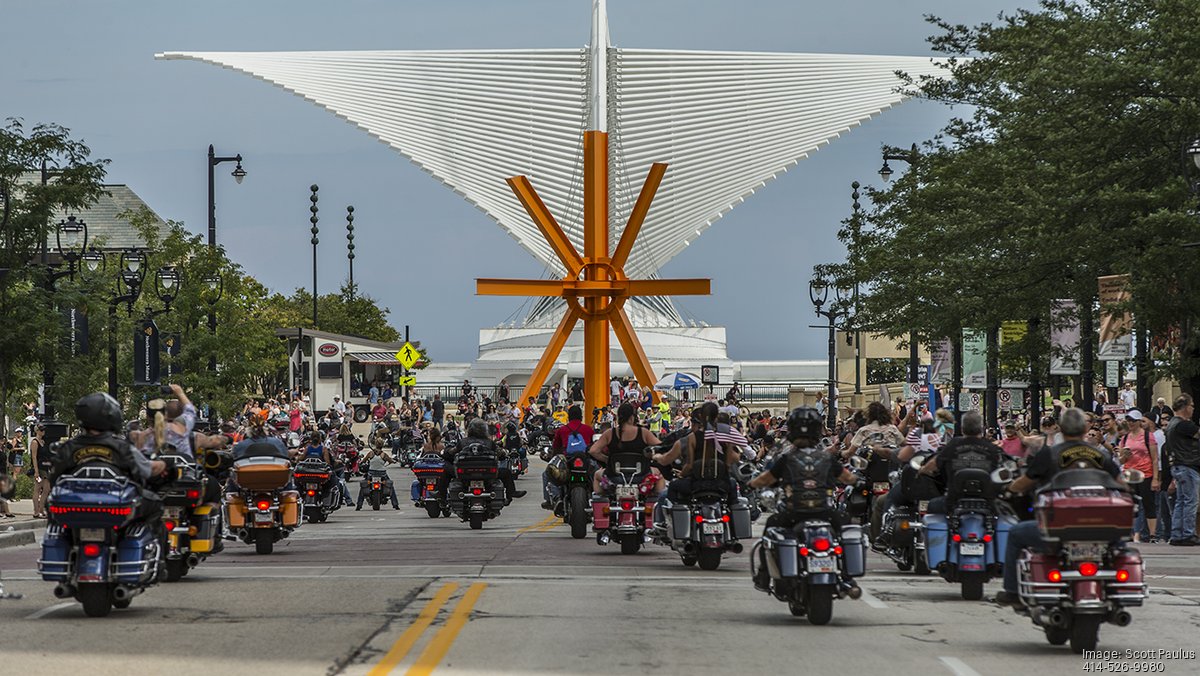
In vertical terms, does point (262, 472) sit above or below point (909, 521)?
above

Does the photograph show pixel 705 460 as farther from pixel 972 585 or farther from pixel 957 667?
pixel 957 667

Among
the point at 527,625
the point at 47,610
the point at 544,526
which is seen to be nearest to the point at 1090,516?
the point at 527,625

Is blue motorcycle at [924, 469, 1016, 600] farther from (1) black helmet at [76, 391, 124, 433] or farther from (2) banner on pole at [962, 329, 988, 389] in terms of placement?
(2) banner on pole at [962, 329, 988, 389]

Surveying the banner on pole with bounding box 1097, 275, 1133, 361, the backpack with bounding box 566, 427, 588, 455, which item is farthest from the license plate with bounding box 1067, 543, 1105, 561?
the banner on pole with bounding box 1097, 275, 1133, 361

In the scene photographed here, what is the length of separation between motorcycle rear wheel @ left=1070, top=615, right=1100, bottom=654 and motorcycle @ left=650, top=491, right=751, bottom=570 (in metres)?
6.20

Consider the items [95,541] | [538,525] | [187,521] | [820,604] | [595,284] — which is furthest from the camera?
[595,284]

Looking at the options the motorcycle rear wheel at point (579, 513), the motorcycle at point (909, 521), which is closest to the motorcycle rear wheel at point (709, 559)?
the motorcycle at point (909, 521)

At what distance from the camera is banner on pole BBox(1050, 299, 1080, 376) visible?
1266 inches

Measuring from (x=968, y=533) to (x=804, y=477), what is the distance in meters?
2.55

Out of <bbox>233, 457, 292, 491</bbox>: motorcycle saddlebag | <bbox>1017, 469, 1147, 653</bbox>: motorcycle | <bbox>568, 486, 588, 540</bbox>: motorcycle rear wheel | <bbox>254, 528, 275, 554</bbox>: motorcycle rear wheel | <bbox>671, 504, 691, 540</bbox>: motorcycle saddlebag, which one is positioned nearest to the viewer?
<bbox>1017, 469, 1147, 653</bbox>: motorcycle

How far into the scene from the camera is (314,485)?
28109 millimetres

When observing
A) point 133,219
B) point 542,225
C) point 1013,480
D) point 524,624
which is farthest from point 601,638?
point 542,225

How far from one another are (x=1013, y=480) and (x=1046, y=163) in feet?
64.0

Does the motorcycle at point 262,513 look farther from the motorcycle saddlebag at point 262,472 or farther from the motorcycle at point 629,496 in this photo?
the motorcycle at point 629,496
